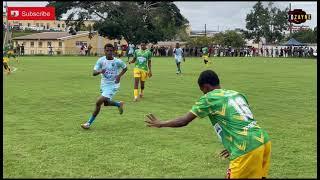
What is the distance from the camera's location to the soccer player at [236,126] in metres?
5.43

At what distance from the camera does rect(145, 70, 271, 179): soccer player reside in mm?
5426

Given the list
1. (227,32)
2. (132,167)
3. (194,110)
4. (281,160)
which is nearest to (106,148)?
(132,167)

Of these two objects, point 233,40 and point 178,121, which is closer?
point 178,121

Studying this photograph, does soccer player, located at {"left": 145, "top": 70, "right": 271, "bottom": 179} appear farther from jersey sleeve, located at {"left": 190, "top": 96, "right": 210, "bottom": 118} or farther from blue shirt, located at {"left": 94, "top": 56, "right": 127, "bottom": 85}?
blue shirt, located at {"left": 94, "top": 56, "right": 127, "bottom": 85}

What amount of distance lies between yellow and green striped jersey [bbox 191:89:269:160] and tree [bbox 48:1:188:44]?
66237mm

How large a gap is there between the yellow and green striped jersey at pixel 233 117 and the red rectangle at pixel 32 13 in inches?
2559

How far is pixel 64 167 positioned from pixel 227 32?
293 feet

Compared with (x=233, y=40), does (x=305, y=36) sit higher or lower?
higher

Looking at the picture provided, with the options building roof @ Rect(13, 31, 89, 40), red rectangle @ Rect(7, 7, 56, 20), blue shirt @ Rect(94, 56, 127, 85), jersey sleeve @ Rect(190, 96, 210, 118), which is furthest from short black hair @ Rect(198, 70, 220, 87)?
building roof @ Rect(13, 31, 89, 40)

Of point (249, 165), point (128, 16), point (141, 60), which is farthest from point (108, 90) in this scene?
point (128, 16)

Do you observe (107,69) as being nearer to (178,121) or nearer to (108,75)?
(108,75)

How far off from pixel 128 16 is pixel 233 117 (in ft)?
223

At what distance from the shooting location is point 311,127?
11461mm

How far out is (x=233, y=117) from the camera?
17.9 feet
